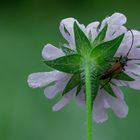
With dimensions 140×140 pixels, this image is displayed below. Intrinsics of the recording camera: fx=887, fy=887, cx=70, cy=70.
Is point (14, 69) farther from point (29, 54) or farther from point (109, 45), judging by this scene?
point (109, 45)

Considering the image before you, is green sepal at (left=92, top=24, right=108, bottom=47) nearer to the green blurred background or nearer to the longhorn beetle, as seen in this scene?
the longhorn beetle

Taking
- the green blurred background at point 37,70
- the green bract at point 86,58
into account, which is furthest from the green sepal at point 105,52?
the green blurred background at point 37,70

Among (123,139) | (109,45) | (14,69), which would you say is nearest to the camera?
(109,45)

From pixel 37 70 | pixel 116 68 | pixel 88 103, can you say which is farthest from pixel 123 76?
pixel 37 70

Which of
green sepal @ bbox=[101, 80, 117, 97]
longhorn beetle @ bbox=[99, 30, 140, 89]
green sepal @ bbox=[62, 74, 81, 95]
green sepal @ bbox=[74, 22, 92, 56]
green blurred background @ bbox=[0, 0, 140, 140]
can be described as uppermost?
green sepal @ bbox=[74, 22, 92, 56]

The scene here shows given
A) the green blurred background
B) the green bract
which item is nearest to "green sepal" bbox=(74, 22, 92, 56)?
the green bract

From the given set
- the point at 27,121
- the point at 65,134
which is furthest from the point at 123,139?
the point at 27,121
